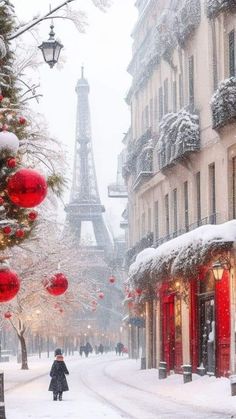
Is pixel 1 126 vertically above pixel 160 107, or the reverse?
pixel 160 107

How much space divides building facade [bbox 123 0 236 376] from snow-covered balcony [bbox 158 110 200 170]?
0.04m

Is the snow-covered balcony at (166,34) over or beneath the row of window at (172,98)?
over

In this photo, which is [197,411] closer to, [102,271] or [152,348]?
[152,348]

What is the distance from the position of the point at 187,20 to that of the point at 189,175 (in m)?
A: 5.98

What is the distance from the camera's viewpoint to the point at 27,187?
10672mm

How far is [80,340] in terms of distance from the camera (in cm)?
14688

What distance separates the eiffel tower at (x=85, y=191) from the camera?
137 m

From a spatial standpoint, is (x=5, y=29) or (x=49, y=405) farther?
(x=49, y=405)

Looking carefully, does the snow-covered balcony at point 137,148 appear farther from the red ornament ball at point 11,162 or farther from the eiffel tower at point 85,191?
the eiffel tower at point 85,191

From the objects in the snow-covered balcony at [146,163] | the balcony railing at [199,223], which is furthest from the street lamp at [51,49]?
the snow-covered balcony at [146,163]

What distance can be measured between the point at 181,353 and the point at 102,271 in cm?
10483

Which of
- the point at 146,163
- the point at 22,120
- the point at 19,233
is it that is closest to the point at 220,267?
the point at 146,163

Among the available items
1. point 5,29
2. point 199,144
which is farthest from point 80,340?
point 5,29

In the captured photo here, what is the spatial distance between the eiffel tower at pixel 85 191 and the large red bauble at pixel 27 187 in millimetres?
117175
